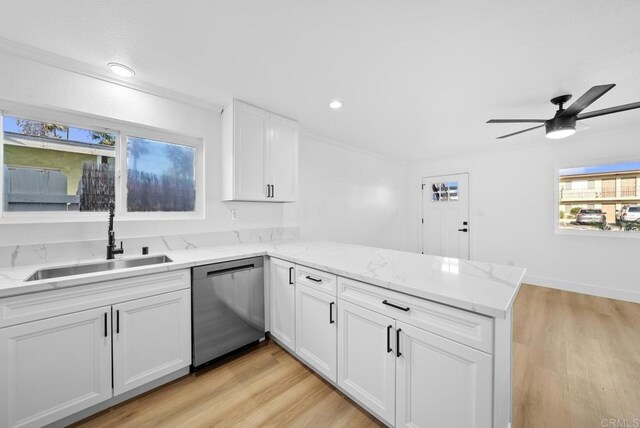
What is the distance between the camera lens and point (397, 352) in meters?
1.26

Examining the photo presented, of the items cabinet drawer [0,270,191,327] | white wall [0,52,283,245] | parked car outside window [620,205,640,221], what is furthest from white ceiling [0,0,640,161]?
parked car outside window [620,205,640,221]

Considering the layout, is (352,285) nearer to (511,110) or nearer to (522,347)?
(522,347)

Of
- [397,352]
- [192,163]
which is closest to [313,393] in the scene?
[397,352]

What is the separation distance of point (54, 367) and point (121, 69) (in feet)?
6.61

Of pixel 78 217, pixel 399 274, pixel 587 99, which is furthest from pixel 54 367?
pixel 587 99

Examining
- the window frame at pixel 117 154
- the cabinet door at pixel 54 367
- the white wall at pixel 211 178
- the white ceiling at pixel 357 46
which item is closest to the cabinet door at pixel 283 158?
the white ceiling at pixel 357 46

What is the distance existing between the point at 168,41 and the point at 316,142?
7.32 feet

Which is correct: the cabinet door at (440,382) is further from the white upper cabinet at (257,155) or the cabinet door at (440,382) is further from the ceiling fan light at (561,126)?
the ceiling fan light at (561,126)

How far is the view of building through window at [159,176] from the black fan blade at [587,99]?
3370 mm

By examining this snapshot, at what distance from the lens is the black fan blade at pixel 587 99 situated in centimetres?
168

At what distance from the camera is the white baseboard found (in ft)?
10.7

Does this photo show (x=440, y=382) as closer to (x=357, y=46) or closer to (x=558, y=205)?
(x=357, y=46)

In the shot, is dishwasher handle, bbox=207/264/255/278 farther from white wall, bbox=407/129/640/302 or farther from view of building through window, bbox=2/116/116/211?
white wall, bbox=407/129/640/302

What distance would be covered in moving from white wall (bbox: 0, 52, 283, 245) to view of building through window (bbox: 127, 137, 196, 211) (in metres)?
0.19
